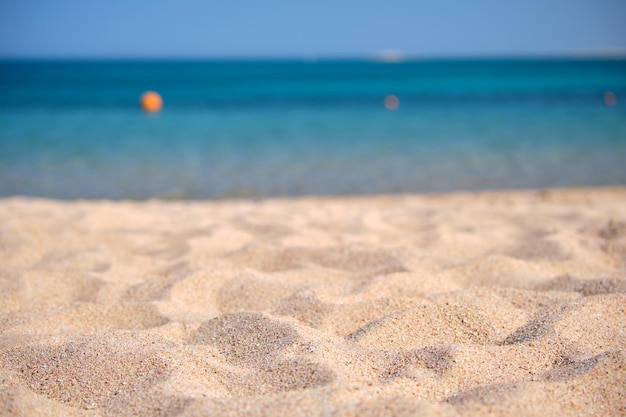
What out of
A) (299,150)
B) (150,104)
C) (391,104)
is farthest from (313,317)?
(391,104)

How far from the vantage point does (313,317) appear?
2.12m

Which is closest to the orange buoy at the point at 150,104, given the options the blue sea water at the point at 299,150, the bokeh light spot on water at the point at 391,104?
the blue sea water at the point at 299,150

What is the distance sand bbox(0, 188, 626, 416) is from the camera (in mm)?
1526

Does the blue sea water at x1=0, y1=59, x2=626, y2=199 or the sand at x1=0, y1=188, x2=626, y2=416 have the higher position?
the sand at x1=0, y1=188, x2=626, y2=416

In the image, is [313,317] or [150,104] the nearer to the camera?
[313,317]

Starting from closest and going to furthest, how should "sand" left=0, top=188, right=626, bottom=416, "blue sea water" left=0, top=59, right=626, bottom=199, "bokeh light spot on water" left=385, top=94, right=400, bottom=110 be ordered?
"sand" left=0, top=188, right=626, bottom=416 → "blue sea water" left=0, top=59, right=626, bottom=199 → "bokeh light spot on water" left=385, top=94, right=400, bottom=110

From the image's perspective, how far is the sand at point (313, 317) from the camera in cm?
153

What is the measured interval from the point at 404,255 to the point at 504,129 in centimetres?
975

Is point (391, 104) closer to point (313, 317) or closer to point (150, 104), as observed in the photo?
point (150, 104)

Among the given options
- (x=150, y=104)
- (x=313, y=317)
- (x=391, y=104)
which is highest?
(x=313, y=317)

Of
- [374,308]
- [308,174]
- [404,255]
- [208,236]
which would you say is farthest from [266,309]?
[308,174]

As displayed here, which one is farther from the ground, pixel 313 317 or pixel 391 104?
pixel 313 317

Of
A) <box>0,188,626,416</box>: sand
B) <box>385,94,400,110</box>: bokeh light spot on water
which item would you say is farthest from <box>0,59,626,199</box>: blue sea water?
<box>0,188,626,416</box>: sand

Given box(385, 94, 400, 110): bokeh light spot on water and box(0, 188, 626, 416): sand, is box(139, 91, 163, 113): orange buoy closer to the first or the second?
box(385, 94, 400, 110): bokeh light spot on water
